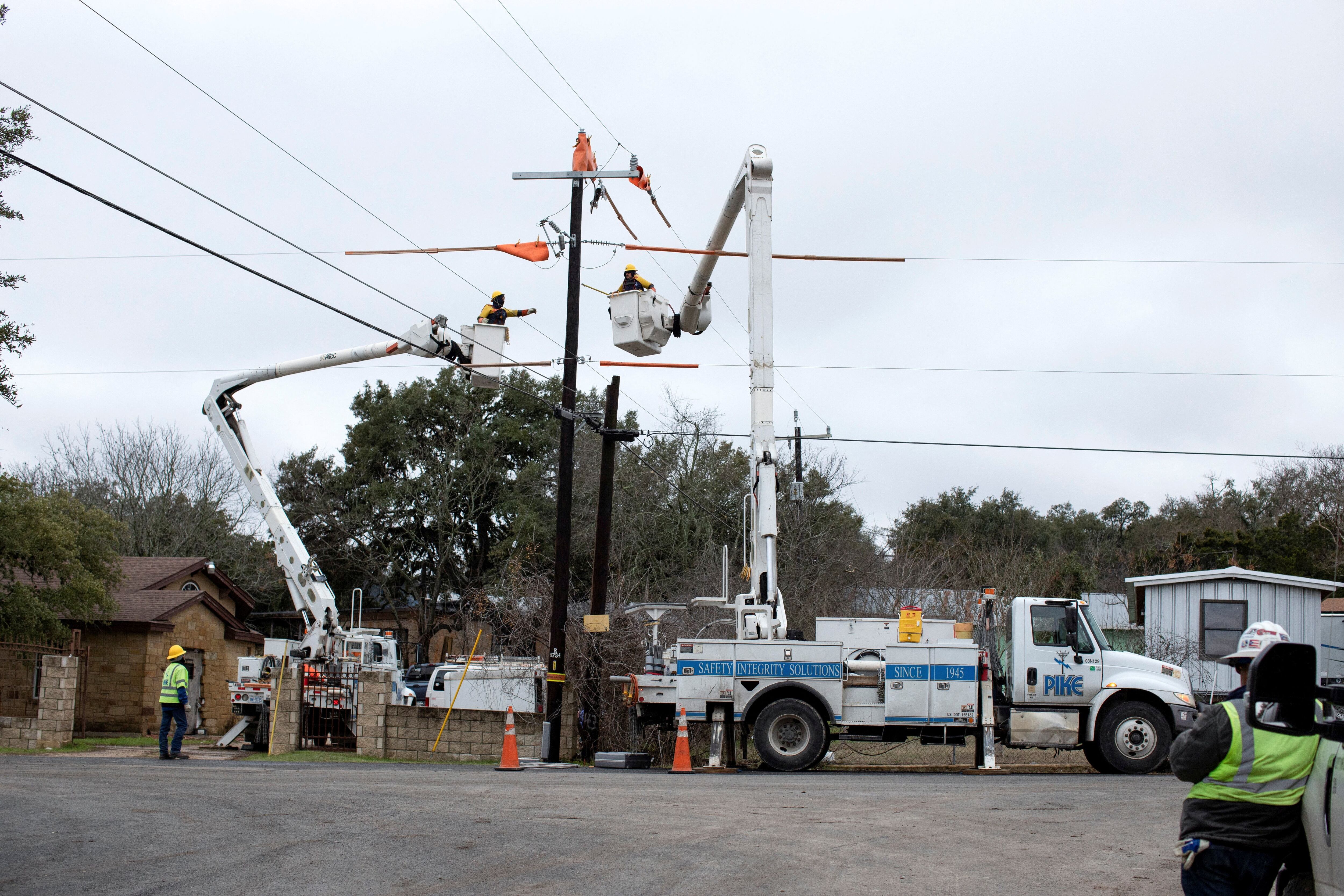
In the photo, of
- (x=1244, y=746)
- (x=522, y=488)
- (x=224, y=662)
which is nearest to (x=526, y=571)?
(x=522, y=488)

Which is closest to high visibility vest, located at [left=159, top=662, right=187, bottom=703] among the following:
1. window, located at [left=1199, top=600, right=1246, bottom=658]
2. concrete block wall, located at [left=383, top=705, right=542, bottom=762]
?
concrete block wall, located at [left=383, top=705, right=542, bottom=762]

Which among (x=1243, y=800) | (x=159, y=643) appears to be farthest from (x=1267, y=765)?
(x=159, y=643)

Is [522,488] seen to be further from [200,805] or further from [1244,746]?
[1244,746]

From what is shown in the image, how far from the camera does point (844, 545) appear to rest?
3681cm

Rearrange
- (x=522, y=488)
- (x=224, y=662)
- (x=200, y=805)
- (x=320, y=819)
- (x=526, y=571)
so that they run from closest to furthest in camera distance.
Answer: (x=320, y=819), (x=200, y=805), (x=224, y=662), (x=526, y=571), (x=522, y=488)

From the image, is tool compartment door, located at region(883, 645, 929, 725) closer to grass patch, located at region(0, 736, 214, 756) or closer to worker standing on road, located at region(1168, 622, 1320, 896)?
worker standing on road, located at region(1168, 622, 1320, 896)

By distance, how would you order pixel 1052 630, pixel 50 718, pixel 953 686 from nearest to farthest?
1. pixel 953 686
2. pixel 1052 630
3. pixel 50 718

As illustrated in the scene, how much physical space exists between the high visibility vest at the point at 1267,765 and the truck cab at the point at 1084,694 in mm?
12262

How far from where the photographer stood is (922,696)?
1603 cm

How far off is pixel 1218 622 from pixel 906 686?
1338cm

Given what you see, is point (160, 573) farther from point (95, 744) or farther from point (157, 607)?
point (95, 744)

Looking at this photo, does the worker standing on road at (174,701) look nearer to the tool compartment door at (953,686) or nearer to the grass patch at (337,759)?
the grass patch at (337,759)

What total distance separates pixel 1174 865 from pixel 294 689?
55.2 ft

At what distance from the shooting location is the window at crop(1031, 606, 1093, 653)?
661 inches
